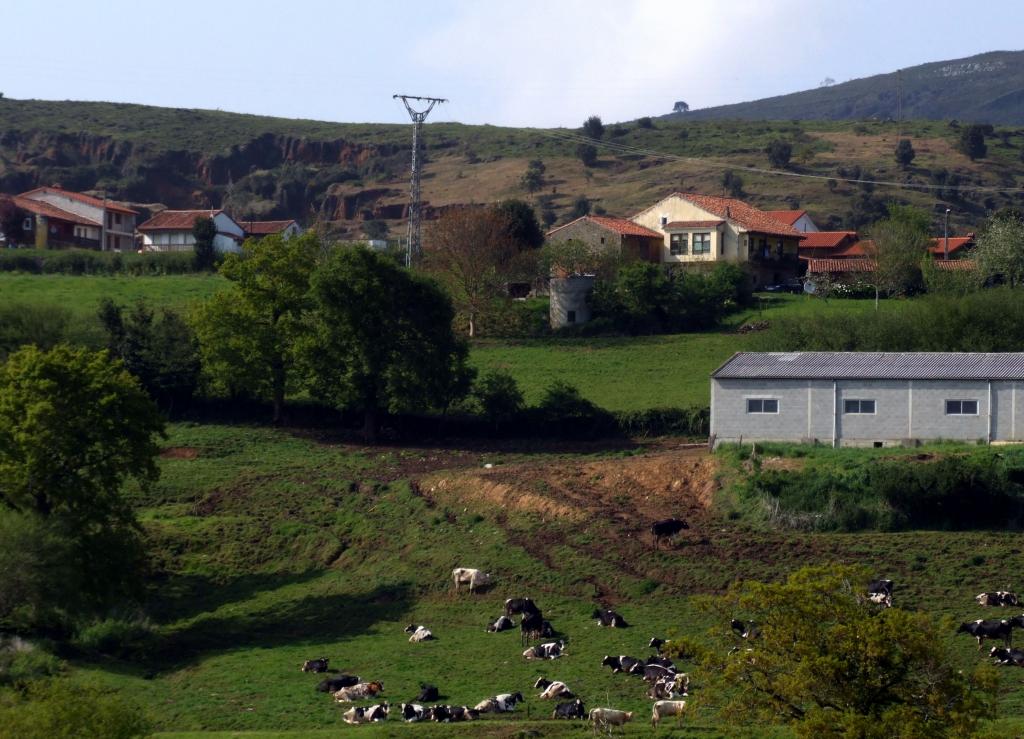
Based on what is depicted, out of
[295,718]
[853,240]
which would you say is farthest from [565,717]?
[853,240]

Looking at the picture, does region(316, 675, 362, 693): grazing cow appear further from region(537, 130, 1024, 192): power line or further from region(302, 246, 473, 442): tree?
region(537, 130, 1024, 192): power line

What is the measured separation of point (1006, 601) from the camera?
1524 inches

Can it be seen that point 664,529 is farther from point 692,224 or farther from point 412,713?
point 692,224

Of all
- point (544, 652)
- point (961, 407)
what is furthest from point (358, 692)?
point (961, 407)

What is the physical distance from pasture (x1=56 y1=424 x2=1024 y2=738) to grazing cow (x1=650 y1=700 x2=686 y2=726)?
1.79 ft

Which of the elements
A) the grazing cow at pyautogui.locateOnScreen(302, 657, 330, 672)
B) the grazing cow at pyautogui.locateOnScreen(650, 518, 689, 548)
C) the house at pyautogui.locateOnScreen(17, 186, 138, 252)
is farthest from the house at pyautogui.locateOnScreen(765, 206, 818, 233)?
the grazing cow at pyautogui.locateOnScreen(302, 657, 330, 672)

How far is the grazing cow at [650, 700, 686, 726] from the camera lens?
31031 mm

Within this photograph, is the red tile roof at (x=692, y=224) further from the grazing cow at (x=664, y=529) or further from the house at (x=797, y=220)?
the grazing cow at (x=664, y=529)

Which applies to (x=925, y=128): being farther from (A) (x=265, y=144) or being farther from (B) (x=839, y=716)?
(B) (x=839, y=716)

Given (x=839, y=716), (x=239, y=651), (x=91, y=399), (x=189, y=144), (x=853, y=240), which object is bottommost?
(x=239, y=651)

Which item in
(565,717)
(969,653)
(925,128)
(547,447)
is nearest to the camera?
(565,717)

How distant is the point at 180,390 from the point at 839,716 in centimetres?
4778

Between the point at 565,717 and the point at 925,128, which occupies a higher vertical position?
the point at 925,128

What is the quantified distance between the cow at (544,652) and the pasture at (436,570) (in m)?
0.37
